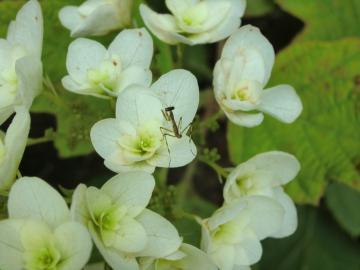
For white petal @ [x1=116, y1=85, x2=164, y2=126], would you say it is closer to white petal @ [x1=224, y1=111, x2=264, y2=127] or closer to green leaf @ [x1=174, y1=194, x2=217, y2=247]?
white petal @ [x1=224, y1=111, x2=264, y2=127]

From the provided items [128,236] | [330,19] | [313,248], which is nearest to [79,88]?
[128,236]

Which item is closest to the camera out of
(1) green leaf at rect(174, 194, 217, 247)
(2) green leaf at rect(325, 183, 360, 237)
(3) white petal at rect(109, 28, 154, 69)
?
(3) white petal at rect(109, 28, 154, 69)

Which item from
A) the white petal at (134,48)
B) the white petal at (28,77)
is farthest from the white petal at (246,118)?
the white petal at (28,77)

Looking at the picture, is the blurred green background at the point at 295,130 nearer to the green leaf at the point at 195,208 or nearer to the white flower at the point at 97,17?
the green leaf at the point at 195,208

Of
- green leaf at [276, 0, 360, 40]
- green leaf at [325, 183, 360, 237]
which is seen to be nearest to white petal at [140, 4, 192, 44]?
green leaf at [276, 0, 360, 40]

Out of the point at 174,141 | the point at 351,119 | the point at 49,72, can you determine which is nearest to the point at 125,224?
the point at 174,141

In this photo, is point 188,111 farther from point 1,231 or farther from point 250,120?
point 1,231
